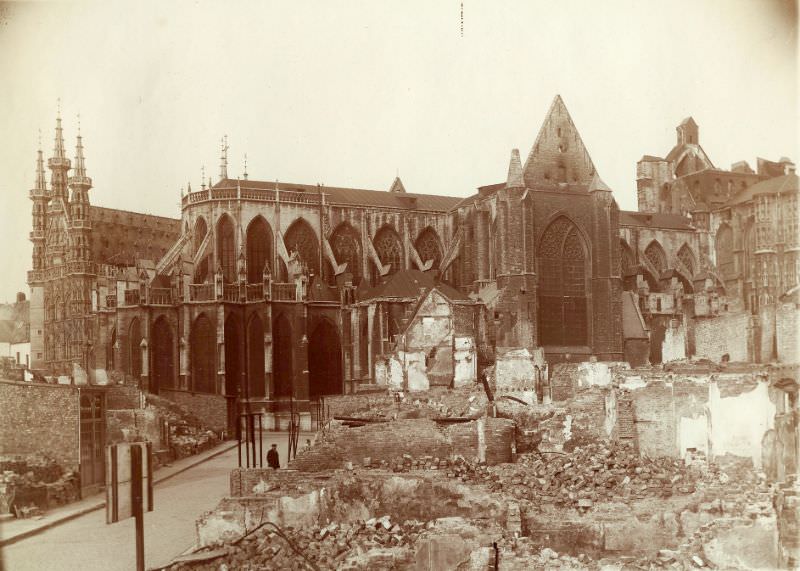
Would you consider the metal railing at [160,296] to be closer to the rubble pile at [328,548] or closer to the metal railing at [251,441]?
the metal railing at [251,441]

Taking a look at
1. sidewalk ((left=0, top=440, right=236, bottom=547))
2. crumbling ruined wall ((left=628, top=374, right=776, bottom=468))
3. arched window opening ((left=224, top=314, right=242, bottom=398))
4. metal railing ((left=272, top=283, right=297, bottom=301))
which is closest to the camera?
sidewalk ((left=0, top=440, right=236, bottom=547))

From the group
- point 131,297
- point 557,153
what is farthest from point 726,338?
point 131,297

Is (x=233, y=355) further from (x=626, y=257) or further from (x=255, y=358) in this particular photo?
(x=626, y=257)

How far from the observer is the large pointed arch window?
136ft

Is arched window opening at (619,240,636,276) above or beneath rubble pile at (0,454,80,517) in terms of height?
above

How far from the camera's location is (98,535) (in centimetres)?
1631

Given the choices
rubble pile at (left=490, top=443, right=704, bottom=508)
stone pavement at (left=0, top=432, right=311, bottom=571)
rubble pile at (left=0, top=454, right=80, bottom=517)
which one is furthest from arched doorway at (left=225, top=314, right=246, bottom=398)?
rubble pile at (left=490, top=443, right=704, bottom=508)

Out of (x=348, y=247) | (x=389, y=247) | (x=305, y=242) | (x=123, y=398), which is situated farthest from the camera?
(x=389, y=247)

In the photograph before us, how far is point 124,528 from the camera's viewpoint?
54.7 ft

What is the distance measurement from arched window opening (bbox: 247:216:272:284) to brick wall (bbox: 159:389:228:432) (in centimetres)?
957

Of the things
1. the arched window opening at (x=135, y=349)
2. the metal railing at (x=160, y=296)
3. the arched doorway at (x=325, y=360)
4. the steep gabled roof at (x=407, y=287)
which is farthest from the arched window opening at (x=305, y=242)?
the arched window opening at (x=135, y=349)

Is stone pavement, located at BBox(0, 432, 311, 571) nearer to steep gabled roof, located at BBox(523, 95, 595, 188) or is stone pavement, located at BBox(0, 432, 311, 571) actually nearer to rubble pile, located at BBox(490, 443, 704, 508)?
rubble pile, located at BBox(490, 443, 704, 508)

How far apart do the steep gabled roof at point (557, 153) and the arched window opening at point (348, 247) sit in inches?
412

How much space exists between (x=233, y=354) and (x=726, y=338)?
19.2 m
